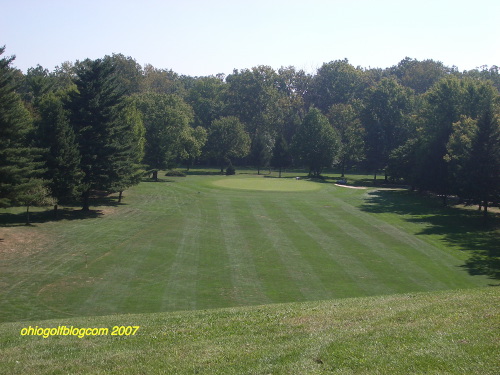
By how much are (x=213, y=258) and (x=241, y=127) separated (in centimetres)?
7921

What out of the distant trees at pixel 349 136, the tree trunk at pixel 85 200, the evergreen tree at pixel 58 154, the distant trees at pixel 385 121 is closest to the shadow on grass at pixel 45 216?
the tree trunk at pixel 85 200

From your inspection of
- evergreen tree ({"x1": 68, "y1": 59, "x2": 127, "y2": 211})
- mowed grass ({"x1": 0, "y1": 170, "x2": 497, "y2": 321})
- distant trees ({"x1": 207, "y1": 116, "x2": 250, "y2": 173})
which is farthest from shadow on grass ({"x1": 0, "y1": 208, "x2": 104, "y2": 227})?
distant trees ({"x1": 207, "y1": 116, "x2": 250, "y2": 173})

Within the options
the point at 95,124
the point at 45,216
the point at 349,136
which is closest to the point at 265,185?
the point at 95,124

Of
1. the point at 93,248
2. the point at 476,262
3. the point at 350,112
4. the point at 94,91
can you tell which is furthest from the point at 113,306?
the point at 350,112

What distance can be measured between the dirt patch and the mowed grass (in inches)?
2.7

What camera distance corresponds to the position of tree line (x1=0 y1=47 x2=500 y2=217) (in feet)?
137

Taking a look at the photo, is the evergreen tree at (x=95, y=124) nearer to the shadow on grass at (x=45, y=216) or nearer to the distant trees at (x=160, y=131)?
the shadow on grass at (x=45, y=216)

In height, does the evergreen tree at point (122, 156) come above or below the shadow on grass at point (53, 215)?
above

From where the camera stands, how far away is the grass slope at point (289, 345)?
9930 millimetres

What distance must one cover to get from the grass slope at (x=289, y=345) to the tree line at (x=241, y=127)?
25.7 meters

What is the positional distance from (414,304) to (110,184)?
37834 millimetres

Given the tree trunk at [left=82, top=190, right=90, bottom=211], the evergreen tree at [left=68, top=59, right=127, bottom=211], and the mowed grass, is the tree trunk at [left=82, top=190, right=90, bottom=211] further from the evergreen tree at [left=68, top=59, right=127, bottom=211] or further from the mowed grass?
the mowed grass

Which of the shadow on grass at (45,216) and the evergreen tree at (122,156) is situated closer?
the shadow on grass at (45,216)

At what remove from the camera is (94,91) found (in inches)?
1906
